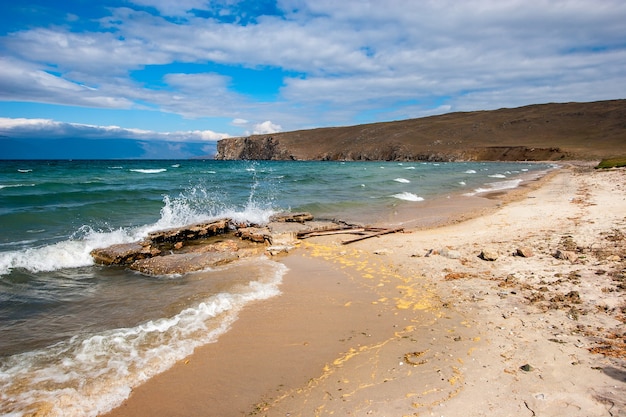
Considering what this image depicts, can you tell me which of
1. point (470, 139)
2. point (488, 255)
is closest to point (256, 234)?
point (488, 255)

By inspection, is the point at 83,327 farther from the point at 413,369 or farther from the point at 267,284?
the point at 413,369

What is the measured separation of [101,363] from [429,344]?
4.32m

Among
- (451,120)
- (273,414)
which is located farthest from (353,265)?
(451,120)

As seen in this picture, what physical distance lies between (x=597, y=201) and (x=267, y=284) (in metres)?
15.1

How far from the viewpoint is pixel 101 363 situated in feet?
15.3

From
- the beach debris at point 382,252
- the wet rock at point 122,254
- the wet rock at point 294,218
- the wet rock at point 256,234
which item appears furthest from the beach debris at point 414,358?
the wet rock at point 294,218

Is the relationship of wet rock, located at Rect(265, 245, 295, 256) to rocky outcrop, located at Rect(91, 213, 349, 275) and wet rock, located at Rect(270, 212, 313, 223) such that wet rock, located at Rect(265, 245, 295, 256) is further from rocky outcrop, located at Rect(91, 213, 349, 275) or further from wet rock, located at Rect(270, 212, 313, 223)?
wet rock, located at Rect(270, 212, 313, 223)

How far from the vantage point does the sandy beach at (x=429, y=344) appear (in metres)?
3.68

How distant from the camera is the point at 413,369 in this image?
4238mm

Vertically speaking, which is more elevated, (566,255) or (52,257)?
(566,255)

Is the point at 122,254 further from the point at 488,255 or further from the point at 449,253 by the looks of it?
the point at 488,255

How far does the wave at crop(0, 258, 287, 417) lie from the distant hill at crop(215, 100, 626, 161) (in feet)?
274

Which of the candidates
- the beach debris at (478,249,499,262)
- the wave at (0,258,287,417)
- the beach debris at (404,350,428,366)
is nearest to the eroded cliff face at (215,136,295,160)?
the beach debris at (478,249,499,262)

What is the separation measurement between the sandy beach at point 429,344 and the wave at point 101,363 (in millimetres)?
266
